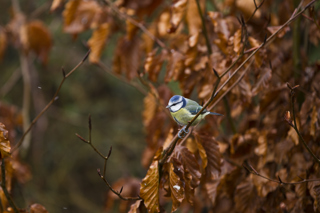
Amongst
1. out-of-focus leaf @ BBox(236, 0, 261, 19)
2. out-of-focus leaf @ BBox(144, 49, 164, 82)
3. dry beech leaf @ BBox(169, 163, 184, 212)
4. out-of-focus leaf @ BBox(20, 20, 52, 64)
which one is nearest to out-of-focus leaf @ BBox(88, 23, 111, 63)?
out-of-focus leaf @ BBox(144, 49, 164, 82)

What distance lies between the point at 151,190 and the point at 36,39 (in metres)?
2.01

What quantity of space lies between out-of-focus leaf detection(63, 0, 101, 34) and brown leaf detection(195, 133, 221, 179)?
3.05ft

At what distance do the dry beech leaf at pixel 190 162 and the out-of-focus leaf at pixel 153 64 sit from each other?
1.68 ft

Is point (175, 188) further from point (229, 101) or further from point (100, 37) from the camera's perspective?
point (100, 37)

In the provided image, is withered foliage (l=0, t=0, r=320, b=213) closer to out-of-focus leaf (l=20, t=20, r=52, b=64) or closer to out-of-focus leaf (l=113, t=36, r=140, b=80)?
out-of-focus leaf (l=113, t=36, r=140, b=80)

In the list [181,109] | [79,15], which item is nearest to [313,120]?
[181,109]

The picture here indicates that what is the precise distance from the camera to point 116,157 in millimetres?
4516

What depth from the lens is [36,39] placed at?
280 cm

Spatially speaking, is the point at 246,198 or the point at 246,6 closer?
the point at 246,198

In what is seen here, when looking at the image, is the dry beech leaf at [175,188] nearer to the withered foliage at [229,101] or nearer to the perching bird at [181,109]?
the withered foliage at [229,101]

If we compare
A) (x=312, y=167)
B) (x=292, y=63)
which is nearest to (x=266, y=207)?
(x=312, y=167)

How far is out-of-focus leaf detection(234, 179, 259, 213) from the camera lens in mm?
1451

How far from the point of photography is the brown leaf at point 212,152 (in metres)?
1.37

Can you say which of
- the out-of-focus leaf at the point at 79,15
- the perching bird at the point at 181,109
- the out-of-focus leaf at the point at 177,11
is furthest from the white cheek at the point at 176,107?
the out-of-focus leaf at the point at 79,15
